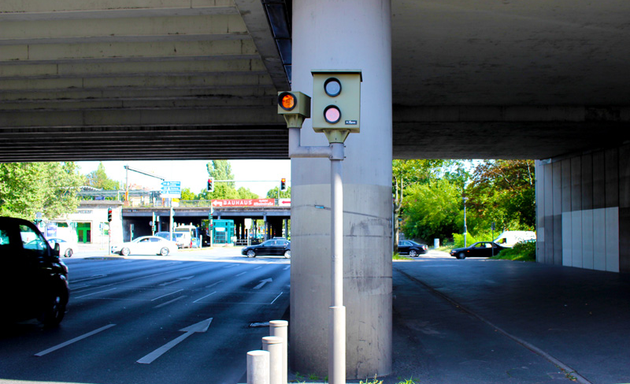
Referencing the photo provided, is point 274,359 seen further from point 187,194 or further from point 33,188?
point 187,194

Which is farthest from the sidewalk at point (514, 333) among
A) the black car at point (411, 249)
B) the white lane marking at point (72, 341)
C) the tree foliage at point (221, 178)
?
the tree foliage at point (221, 178)

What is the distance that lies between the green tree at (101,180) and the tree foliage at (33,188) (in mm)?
94367

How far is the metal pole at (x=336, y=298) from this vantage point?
14.6 feet

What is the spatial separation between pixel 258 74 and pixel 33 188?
1256 inches

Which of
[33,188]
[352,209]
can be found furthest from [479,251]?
[352,209]

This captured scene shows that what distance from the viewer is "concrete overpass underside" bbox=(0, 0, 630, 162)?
9.63m

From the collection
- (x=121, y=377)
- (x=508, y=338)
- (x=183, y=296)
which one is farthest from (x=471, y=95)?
(x=121, y=377)

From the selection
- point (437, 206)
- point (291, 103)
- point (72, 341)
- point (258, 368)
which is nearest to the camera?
point (258, 368)

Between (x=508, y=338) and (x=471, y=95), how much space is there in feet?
29.6

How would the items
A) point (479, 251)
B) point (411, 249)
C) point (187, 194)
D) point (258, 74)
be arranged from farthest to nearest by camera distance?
point (187, 194), point (411, 249), point (479, 251), point (258, 74)

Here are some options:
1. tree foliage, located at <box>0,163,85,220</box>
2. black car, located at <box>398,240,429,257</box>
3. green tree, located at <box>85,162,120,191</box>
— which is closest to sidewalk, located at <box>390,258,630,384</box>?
black car, located at <box>398,240,429,257</box>

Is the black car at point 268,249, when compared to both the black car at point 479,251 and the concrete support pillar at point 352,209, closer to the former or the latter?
the black car at point 479,251

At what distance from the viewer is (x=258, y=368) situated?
383cm

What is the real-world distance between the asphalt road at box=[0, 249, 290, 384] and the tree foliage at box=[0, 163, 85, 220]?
2648 cm
